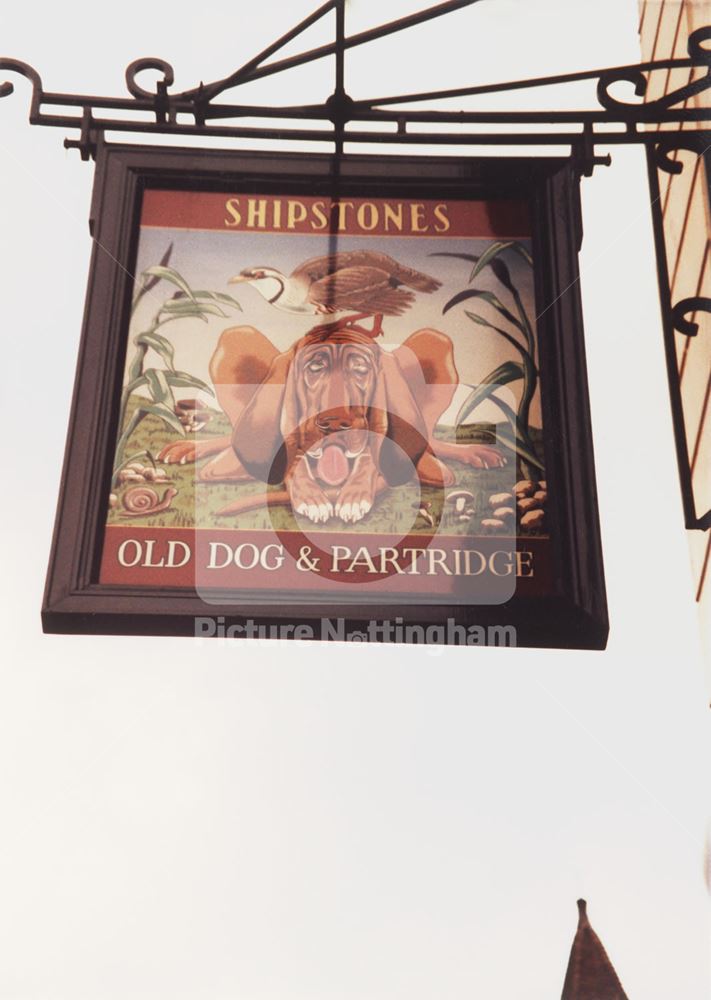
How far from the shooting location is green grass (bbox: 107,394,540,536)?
361 cm

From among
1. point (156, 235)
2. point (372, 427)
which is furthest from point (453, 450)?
point (156, 235)

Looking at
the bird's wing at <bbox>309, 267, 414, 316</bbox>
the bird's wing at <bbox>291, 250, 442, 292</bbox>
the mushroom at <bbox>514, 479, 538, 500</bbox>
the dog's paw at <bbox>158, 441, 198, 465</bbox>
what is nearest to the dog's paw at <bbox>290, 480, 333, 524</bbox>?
the dog's paw at <bbox>158, 441, 198, 465</bbox>

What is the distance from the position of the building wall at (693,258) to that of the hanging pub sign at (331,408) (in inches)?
20.6

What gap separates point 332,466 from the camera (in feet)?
12.3

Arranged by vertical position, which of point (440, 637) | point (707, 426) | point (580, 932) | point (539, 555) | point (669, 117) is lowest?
point (580, 932)

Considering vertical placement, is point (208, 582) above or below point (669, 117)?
below

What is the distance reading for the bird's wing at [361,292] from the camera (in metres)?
4.04

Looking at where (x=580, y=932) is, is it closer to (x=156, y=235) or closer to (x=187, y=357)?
(x=187, y=357)

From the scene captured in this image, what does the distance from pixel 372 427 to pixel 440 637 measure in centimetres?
76

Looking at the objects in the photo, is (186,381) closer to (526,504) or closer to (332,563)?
(332,563)

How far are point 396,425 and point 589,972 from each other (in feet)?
6.99

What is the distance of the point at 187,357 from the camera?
3.92 meters

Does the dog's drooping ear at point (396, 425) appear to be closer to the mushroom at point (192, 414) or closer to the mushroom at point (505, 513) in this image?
the mushroom at point (505, 513)

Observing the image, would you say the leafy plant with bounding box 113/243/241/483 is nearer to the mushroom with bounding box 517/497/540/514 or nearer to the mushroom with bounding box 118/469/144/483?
A: the mushroom with bounding box 118/469/144/483
